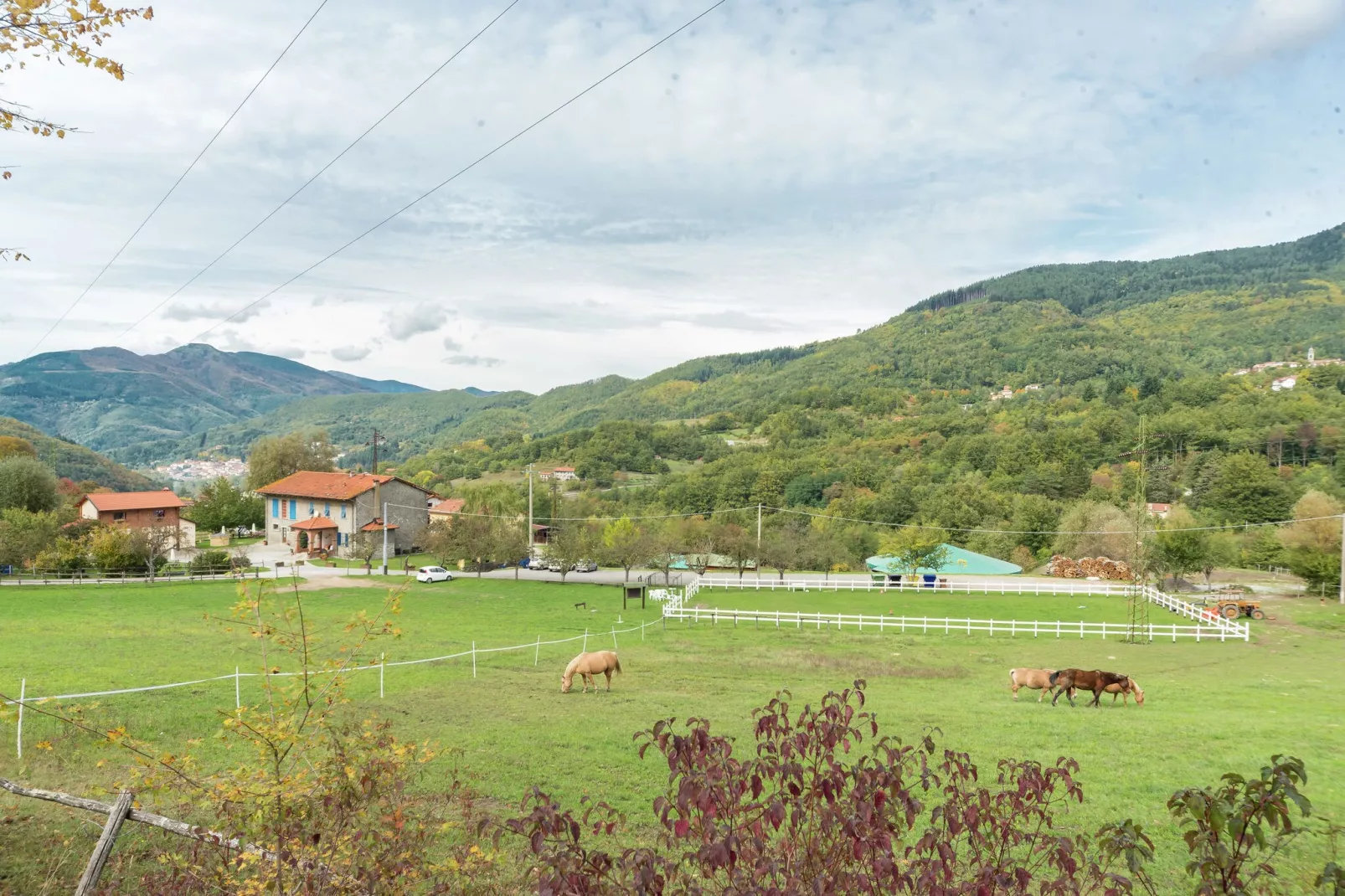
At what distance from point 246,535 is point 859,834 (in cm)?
7655

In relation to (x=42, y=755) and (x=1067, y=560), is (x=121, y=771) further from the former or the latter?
(x=1067, y=560)

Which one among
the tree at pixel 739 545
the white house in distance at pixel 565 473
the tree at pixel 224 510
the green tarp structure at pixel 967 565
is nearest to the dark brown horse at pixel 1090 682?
the tree at pixel 739 545

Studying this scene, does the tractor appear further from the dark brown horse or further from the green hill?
the green hill

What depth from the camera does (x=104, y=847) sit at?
16.2ft

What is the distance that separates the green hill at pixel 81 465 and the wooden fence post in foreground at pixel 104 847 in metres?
134

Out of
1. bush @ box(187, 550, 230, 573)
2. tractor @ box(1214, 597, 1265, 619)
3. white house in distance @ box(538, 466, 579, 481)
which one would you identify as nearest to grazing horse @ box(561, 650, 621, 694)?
tractor @ box(1214, 597, 1265, 619)

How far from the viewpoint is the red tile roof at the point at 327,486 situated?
2199 inches

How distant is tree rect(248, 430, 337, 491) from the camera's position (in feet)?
243

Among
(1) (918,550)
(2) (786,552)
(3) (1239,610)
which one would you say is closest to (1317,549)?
(3) (1239,610)

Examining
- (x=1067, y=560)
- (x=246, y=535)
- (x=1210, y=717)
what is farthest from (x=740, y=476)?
(x=1210, y=717)

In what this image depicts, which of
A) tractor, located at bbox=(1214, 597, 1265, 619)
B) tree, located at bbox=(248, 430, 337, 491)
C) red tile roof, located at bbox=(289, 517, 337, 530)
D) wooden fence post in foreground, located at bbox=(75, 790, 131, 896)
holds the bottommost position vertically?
tractor, located at bbox=(1214, 597, 1265, 619)

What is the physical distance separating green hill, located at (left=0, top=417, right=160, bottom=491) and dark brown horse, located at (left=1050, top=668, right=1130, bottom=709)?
13385 cm

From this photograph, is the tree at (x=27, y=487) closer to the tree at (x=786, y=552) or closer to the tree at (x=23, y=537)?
the tree at (x=23, y=537)

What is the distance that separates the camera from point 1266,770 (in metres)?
3.52
